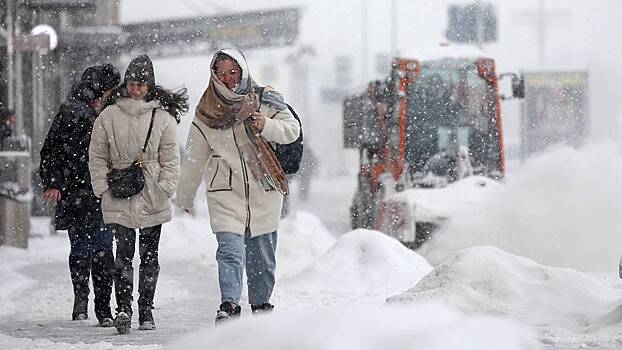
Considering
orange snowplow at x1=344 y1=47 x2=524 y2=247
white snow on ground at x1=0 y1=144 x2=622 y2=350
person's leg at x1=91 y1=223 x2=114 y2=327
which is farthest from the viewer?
orange snowplow at x1=344 y1=47 x2=524 y2=247

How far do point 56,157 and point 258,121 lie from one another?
1.88 metres

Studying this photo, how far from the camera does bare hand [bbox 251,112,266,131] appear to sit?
6.90 meters

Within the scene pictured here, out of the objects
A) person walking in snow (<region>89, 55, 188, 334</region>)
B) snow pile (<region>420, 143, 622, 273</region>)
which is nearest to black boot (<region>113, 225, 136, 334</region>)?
person walking in snow (<region>89, 55, 188, 334</region>)

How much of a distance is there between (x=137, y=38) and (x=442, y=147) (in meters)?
12.3

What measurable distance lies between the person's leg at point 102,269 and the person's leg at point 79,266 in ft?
0.25

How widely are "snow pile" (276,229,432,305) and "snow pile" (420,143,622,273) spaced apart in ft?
7.68

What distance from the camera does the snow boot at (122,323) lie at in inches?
294

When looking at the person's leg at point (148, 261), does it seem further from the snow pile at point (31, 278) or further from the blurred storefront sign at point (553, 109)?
the blurred storefront sign at point (553, 109)

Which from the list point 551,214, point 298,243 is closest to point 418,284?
point 551,214

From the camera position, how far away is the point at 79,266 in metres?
8.30

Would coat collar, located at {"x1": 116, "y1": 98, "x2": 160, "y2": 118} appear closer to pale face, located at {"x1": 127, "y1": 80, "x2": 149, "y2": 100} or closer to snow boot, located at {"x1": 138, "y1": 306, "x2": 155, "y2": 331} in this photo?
pale face, located at {"x1": 127, "y1": 80, "x2": 149, "y2": 100}

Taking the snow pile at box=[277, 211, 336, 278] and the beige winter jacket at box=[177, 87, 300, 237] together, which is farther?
the snow pile at box=[277, 211, 336, 278]

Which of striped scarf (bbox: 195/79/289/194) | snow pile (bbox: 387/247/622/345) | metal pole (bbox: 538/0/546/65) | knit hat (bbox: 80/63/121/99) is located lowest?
snow pile (bbox: 387/247/622/345)

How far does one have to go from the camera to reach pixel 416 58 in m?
18.1
